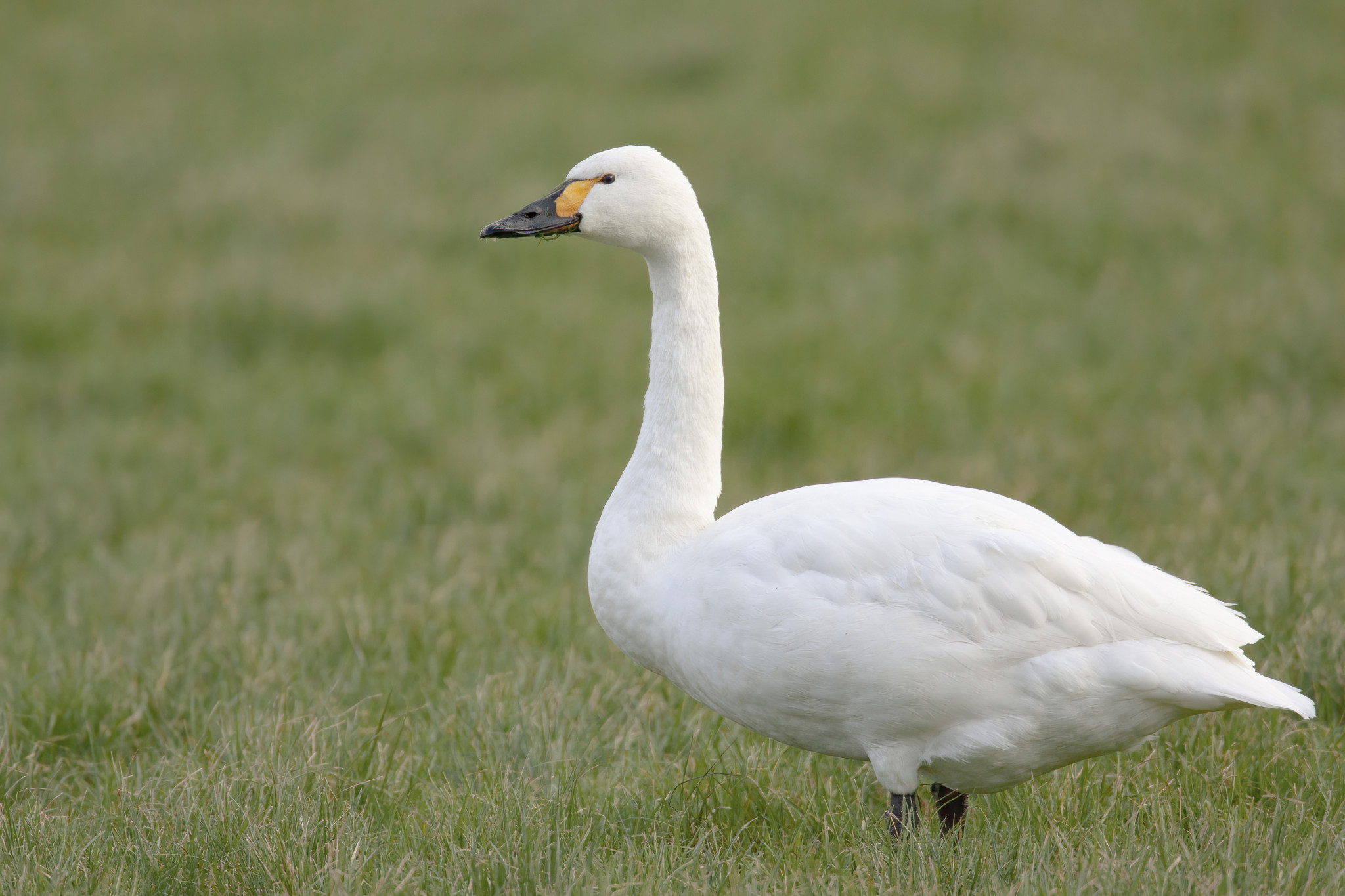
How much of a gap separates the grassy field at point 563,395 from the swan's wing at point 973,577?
1.56ft

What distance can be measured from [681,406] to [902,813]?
1236 mm

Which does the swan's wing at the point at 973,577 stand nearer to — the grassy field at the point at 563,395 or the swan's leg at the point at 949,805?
the grassy field at the point at 563,395

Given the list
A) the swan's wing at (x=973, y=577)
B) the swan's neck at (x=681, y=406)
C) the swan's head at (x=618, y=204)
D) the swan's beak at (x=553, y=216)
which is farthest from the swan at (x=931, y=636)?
the swan's beak at (x=553, y=216)

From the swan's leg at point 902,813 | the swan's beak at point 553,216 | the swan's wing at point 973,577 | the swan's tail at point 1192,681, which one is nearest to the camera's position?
the swan's tail at point 1192,681

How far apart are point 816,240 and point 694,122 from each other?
267 centimetres

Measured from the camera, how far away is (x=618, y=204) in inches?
137

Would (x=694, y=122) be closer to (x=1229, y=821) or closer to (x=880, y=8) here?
(x=880, y=8)

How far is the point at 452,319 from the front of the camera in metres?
8.66

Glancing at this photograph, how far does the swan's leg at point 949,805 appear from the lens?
3.34 m

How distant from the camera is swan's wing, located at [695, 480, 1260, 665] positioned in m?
2.94

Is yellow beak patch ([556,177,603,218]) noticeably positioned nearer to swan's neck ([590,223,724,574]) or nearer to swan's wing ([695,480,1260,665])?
swan's neck ([590,223,724,574])

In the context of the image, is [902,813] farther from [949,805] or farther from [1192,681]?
[1192,681]

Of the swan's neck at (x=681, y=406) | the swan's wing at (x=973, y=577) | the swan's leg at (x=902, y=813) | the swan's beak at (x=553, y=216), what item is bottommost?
the swan's leg at (x=902, y=813)

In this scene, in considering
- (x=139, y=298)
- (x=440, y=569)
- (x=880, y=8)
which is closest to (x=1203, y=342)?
(x=440, y=569)
